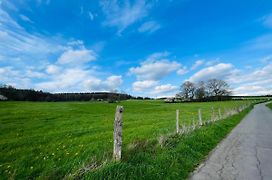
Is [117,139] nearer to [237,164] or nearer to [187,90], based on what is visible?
[237,164]

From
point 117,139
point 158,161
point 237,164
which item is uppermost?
point 117,139

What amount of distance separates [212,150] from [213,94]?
3986 inches

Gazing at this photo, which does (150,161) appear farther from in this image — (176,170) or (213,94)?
(213,94)

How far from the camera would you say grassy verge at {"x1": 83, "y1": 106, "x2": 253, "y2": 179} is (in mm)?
4930

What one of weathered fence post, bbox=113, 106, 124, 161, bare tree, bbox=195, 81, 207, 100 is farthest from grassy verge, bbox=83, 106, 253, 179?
bare tree, bbox=195, 81, 207, 100

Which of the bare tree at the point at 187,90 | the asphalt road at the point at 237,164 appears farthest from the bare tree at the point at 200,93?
the asphalt road at the point at 237,164

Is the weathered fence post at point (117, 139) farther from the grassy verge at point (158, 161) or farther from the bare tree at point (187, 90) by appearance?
the bare tree at point (187, 90)

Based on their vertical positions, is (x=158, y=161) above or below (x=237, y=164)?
above

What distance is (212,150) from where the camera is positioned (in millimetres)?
8836

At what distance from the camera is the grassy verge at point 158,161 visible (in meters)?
4.93

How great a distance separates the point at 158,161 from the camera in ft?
19.9

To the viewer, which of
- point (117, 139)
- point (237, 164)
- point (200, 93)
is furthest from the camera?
point (200, 93)

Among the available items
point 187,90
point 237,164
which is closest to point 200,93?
point 187,90

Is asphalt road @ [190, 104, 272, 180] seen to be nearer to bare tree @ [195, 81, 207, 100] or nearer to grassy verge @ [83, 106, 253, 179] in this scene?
grassy verge @ [83, 106, 253, 179]
